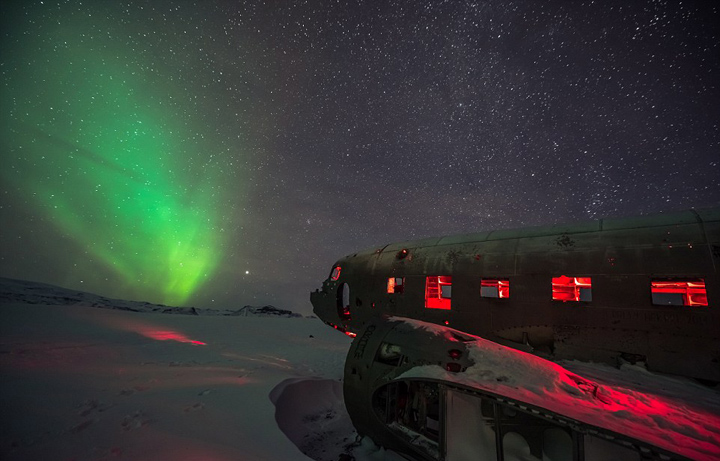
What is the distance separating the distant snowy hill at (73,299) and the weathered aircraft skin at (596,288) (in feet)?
128

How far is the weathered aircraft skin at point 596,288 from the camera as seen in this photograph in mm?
6867

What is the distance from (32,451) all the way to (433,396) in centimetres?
663

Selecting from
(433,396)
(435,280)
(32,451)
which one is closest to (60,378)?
(32,451)

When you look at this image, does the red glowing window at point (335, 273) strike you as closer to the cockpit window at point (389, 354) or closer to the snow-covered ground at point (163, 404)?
the snow-covered ground at point (163, 404)

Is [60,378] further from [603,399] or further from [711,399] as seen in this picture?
[711,399]

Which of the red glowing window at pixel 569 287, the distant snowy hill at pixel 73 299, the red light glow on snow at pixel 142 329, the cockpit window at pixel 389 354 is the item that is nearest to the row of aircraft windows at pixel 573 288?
the red glowing window at pixel 569 287

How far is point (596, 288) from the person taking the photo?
8031 mm

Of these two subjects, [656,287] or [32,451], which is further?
[656,287]

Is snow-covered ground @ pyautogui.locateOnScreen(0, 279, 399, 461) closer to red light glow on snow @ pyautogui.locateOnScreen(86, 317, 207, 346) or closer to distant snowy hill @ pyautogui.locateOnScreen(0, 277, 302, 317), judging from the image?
red light glow on snow @ pyautogui.locateOnScreen(86, 317, 207, 346)

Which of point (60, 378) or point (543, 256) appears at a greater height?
point (543, 256)

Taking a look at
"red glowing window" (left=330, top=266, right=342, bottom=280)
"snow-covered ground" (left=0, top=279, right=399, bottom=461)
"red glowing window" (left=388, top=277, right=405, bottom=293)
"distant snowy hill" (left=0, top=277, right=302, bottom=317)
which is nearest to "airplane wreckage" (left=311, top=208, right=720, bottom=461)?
"red glowing window" (left=388, top=277, right=405, bottom=293)

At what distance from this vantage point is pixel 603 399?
4.67 meters

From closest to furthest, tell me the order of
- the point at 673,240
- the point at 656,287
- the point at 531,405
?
the point at 531,405 < the point at 673,240 < the point at 656,287

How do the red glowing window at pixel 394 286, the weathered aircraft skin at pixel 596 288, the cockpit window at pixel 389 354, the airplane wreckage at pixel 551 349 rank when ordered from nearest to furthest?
1. the airplane wreckage at pixel 551 349
2. the cockpit window at pixel 389 354
3. the weathered aircraft skin at pixel 596 288
4. the red glowing window at pixel 394 286
